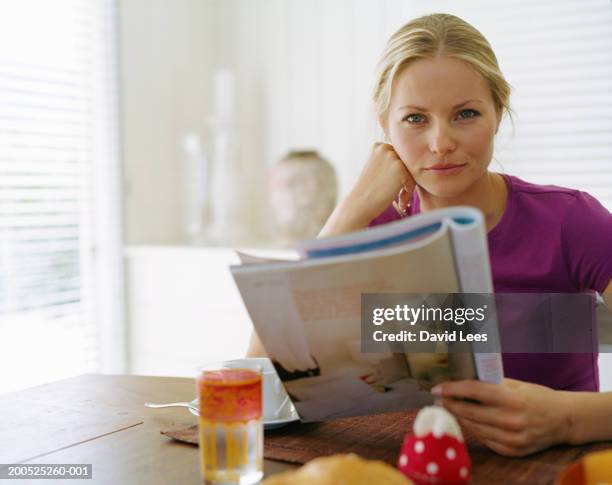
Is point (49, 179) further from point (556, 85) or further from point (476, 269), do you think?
point (476, 269)

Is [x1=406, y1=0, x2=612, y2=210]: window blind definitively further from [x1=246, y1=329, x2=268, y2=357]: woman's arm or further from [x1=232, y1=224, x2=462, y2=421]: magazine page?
[x1=232, y1=224, x2=462, y2=421]: magazine page

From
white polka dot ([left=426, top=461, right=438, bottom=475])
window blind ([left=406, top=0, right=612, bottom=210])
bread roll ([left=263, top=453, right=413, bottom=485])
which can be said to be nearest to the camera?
bread roll ([left=263, top=453, right=413, bottom=485])

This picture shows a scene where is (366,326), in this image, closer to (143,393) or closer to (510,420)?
(510,420)

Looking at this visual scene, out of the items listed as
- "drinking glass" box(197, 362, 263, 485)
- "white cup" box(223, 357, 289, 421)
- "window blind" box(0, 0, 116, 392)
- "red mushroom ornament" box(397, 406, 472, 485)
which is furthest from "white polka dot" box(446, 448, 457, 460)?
"window blind" box(0, 0, 116, 392)

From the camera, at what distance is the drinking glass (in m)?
0.83

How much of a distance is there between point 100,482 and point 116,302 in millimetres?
1935

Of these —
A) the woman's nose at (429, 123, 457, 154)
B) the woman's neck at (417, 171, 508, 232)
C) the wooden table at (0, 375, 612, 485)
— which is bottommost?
the wooden table at (0, 375, 612, 485)

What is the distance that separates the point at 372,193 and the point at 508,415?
0.57m

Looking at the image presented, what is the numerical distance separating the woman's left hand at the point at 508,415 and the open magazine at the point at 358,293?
0.8 inches

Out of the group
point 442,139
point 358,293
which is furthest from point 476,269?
point 442,139

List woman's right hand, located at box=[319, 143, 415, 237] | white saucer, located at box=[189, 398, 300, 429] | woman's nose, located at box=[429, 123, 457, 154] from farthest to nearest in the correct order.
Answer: woman's right hand, located at box=[319, 143, 415, 237], woman's nose, located at box=[429, 123, 457, 154], white saucer, located at box=[189, 398, 300, 429]

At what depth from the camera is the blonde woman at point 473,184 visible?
127 cm

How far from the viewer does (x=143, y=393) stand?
128 cm

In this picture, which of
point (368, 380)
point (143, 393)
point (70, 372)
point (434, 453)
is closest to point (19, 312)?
point (70, 372)
